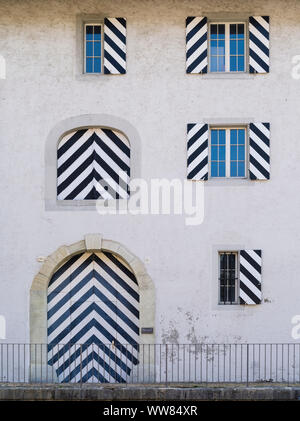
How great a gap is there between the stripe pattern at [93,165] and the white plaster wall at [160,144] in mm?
454

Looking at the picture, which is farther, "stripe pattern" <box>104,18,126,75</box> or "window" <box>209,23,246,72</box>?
"window" <box>209,23,246,72</box>

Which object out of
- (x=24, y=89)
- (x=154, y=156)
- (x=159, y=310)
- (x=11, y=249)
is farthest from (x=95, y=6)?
(x=159, y=310)

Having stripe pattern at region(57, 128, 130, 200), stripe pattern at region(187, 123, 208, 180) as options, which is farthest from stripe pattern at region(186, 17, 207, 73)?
stripe pattern at region(57, 128, 130, 200)

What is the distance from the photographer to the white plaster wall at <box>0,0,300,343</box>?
16188 mm

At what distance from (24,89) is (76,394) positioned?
680 centimetres

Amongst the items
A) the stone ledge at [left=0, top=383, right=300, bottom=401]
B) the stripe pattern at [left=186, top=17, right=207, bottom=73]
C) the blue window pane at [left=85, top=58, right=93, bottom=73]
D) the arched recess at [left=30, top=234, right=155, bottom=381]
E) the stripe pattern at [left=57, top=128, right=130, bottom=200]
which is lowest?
the stone ledge at [left=0, top=383, right=300, bottom=401]

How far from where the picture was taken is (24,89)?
16.4 meters

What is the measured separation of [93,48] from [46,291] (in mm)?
5606

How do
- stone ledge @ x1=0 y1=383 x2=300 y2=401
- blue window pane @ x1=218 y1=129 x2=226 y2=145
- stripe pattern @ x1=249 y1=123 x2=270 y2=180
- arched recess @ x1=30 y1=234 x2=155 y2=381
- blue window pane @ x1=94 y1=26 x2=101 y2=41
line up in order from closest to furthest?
stone ledge @ x1=0 y1=383 x2=300 y2=401, arched recess @ x1=30 y1=234 x2=155 y2=381, stripe pattern @ x1=249 y1=123 x2=270 y2=180, blue window pane @ x1=218 y1=129 x2=226 y2=145, blue window pane @ x1=94 y1=26 x2=101 y2=41

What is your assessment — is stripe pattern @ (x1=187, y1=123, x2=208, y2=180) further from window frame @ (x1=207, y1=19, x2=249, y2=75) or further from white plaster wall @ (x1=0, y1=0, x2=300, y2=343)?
window frame @ (x1=207, y1=19, x2=249, y2=75)

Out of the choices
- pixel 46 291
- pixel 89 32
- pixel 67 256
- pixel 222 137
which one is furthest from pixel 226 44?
pixel 46 291

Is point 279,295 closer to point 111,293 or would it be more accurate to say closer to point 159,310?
point 159,310

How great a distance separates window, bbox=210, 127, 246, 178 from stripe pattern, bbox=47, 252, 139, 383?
3.05 m

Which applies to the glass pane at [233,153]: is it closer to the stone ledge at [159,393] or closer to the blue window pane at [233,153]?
the blue window pane at [233,153]
